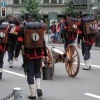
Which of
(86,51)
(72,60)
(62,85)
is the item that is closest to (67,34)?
(86,51)

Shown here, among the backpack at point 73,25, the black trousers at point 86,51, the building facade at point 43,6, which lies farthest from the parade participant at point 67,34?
the building facade at point 43,6

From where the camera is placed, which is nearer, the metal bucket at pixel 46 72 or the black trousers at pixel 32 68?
the black trousers at pixel 32 68

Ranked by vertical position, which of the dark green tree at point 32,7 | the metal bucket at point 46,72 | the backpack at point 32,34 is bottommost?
the metal bucket at point 46,72

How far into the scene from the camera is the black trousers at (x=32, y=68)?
9086 millimetres

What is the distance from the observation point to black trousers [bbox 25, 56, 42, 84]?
9.09 metres

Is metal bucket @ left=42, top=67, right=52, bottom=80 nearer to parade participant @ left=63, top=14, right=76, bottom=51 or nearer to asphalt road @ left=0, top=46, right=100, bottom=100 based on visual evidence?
asphalt road @ left=0, top=46, right=100, bottom=100

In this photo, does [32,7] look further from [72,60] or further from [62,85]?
[62,85]

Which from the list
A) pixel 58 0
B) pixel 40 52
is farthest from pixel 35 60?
pixel 58 0

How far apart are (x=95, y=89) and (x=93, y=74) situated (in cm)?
281

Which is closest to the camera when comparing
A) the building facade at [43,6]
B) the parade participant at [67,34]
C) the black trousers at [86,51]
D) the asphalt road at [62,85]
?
the asphalt road at [62,85]

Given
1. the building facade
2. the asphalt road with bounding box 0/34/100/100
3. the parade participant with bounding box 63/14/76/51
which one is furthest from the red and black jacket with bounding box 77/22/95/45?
the building facade

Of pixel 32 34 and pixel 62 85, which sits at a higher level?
pixel 32 34

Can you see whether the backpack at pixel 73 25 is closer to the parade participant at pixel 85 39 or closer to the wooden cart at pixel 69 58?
the parade participant at pixel 85 39

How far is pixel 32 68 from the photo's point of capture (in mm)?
9164
